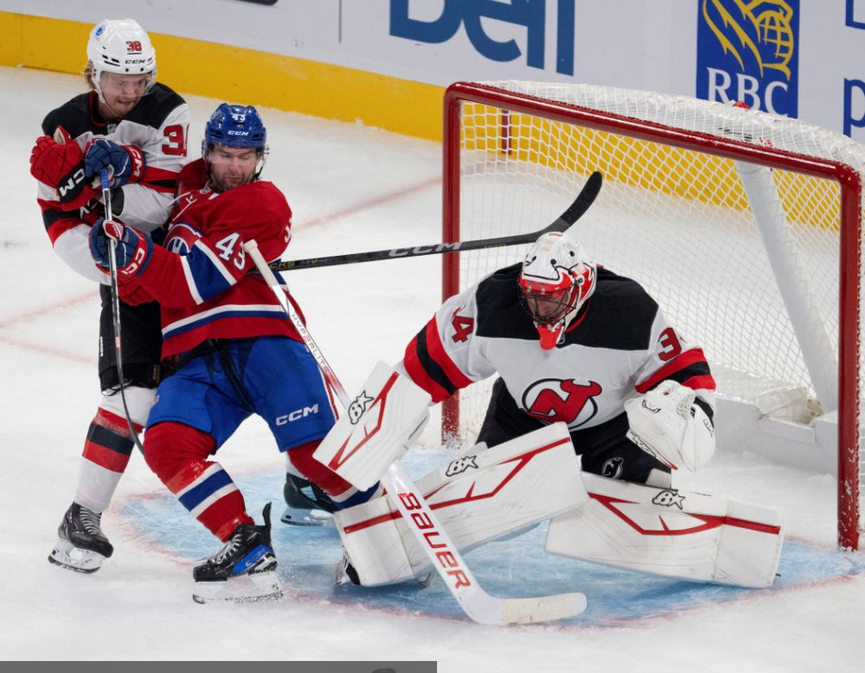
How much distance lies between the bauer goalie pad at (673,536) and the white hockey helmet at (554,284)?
38cm

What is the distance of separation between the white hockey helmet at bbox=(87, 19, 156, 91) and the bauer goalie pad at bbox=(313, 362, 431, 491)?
0.83 meters

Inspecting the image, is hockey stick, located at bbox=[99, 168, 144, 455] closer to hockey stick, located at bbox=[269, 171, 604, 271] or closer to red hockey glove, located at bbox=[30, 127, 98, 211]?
red hockey glove, located at bbox=[30, 127, 98, 211]

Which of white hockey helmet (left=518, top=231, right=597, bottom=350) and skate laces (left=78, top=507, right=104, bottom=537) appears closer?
white hockey helmet (left=518, top=231, right=597, bottom=350)

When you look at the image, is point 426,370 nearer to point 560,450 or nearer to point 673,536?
point 560,450

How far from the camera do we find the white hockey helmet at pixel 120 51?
3539mm

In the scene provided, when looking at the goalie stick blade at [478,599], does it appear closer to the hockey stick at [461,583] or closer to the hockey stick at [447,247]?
the hockey stick at [461,583]

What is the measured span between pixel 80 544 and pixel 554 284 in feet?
3.88

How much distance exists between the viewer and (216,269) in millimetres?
3467

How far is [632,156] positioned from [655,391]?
6.11 feet

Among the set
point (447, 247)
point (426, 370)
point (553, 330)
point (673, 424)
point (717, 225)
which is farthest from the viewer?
point (717, 225)

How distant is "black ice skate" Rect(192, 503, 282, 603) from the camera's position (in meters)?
3.42

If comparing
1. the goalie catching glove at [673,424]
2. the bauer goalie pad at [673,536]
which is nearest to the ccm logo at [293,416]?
the bauer goalie pad at [673,536]

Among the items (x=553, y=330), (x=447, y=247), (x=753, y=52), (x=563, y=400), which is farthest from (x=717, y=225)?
(x=553, y=330)

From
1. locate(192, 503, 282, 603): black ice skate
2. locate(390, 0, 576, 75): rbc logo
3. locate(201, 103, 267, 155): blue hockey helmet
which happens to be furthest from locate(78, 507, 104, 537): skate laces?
locate(390, 0, 576, 75): rbc logo
